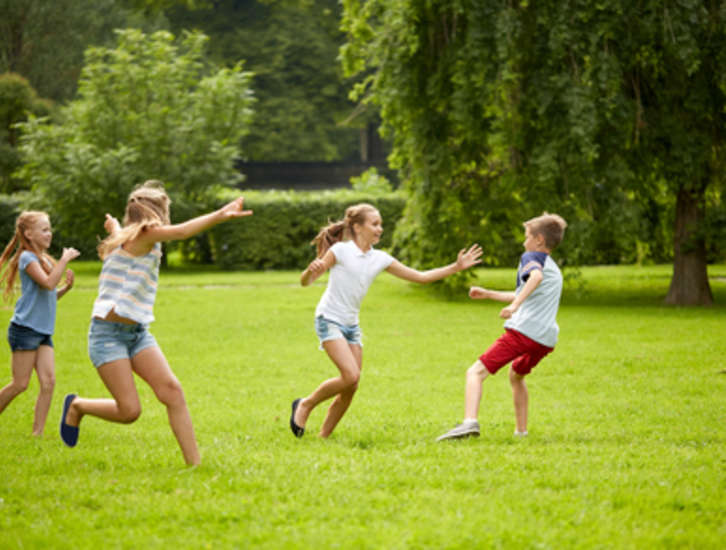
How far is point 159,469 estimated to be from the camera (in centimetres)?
552

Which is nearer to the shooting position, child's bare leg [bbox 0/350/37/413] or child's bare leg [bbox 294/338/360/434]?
child's bare leg [bbox 294/338/360/434]

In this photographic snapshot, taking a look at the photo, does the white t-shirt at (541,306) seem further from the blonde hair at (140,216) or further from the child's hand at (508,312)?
the blonde hair at (140,216)

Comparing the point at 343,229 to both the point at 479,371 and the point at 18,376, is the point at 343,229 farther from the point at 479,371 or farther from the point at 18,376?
the point at 18,376

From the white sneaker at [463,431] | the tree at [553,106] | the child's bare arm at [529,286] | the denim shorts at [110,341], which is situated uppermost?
the tree at [553,106]

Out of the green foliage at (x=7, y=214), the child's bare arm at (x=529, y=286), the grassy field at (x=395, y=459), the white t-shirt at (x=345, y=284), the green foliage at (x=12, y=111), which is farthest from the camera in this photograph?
the green foliage at (x=12, y=111)

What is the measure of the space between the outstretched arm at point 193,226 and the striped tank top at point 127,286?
0.19 metres

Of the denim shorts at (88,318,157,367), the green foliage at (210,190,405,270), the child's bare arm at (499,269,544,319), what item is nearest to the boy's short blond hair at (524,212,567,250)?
the child's bare arm at (499,269,544,319)

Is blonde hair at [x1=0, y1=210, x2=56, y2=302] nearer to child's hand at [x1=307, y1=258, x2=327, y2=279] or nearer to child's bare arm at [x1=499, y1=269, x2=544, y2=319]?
child's hand at [x1=307, y1=258, x2=327, y2=279]

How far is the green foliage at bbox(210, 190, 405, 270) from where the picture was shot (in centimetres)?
2892

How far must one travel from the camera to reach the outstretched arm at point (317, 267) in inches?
236

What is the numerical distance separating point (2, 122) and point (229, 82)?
39.6ft

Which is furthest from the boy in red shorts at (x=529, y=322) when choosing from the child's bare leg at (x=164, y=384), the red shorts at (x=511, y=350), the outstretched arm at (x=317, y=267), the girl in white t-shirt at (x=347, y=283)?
the child's bare leg at (x=164, y=384)

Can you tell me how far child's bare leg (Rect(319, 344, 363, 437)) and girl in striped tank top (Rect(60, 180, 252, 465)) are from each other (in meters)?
1.34

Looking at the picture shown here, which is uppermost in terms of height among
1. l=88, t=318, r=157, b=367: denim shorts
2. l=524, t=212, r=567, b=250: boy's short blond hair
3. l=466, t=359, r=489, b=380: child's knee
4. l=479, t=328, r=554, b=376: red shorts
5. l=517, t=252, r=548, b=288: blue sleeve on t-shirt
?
l=524, t=212, r=567, b=250: boy's short blond hair
